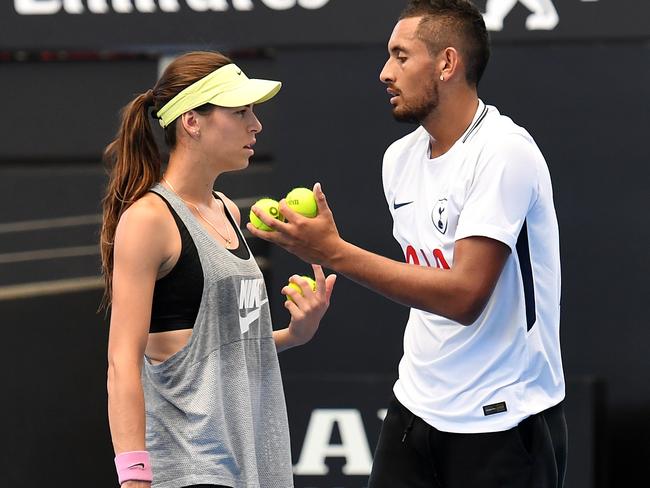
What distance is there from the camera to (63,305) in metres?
5.30

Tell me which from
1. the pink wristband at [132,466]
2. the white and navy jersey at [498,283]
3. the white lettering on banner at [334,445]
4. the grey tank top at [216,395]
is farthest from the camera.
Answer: the white lettering on banner at [334,445]

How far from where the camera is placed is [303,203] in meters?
2.98

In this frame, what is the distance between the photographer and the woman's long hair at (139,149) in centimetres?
293

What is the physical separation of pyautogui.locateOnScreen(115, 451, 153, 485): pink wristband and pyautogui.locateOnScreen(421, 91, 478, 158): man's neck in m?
1.22

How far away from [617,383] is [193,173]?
2584 mm

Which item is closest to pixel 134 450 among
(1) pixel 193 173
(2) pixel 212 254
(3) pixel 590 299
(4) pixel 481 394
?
(2) pixel 212 254

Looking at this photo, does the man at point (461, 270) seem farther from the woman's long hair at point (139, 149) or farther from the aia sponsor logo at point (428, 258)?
the woman's long hair at point (139, 149)

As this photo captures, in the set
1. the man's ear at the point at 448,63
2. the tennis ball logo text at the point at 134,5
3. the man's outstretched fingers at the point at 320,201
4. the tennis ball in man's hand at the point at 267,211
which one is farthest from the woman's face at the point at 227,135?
the tennis ball logo text at the point at 134,5

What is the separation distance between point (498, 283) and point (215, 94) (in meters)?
0.88

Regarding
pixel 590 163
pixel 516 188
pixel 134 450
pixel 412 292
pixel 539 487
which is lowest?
pixel 539 487

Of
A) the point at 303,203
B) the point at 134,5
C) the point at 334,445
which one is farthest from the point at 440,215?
the point at 134,5

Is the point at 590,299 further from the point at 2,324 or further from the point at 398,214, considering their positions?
the point at 2,324

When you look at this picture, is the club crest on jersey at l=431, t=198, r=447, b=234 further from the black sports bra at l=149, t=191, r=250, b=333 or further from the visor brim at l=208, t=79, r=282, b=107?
the black sports bra at l=149, t=191, r=250, b=333

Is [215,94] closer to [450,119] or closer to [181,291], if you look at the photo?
[181,291]
